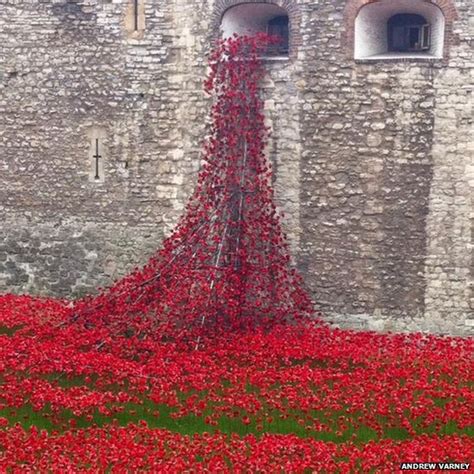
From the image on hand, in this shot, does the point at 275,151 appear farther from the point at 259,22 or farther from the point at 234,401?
the point at 234,401

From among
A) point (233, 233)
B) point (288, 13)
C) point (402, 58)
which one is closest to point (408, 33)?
point (402, 58)

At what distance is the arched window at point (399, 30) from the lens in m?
11.7

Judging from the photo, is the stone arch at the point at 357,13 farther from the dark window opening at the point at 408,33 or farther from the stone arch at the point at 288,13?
the dark window opening at the point at 408,33

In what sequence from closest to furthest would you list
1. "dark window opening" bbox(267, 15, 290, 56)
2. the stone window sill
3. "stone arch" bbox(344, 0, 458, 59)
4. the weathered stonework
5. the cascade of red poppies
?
"stone arch" bbox(344, 0, 458, 59) → the stone window sill → the weathered stonework → the cascade of red poppies → "dark window opening" bbox(267, 15, 290, 56)

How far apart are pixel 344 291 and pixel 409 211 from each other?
1382 mm

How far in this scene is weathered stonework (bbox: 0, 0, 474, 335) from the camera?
38.3ft

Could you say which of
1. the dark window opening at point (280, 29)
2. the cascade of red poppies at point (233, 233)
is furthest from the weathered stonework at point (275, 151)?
the dark window opening at point (280, 29)

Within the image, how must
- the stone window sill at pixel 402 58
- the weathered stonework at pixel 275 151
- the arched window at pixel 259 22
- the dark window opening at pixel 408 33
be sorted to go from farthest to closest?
the arched window at pixel 259 22, the dark window opening at pixel 408 33, the weathered stonework at pixel 275 151, the stone window sill at pixel 402 58

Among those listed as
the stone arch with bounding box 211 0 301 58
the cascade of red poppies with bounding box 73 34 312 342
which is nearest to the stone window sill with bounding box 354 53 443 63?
the stone arch with bounding box 211 0 301 58

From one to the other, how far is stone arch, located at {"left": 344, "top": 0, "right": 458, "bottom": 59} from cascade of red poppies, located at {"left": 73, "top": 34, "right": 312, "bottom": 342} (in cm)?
118

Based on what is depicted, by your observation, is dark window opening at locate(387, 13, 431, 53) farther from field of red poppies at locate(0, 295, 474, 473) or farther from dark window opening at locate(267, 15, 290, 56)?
field of red poppies at locate(0, 295, 474, 473)

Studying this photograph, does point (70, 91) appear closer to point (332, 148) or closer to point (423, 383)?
point (332, 148)

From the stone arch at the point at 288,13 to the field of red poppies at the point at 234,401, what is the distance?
3795mm

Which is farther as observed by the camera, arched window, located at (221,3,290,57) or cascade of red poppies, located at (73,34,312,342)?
arched window, located at (221,3,290,57)
